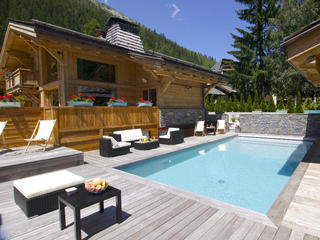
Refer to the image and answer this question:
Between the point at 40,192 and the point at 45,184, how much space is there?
0.16 meters

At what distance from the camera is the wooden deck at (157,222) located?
8.02ft

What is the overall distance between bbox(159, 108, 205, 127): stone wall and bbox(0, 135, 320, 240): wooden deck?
23.1ft

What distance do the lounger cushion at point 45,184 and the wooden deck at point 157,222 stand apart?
1.38 ft

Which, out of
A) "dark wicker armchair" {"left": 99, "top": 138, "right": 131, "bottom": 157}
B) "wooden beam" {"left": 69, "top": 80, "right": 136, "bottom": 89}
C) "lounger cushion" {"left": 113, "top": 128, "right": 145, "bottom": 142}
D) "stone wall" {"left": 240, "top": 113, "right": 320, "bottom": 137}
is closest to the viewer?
"dark wicker armchair" {"left": 99, "top": 138, "right": 131, "bottom": 157}

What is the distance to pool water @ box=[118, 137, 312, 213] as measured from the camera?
462 cm

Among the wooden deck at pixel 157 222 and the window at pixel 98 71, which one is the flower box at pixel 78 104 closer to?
the window at pixel 98 71

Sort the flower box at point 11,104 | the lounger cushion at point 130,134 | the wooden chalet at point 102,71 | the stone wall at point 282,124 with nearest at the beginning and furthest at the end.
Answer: the flower box at point 11,104, the lounger cushion at point 130,134, the wooden chalet at point 102,71, the stone wall at point 282,124

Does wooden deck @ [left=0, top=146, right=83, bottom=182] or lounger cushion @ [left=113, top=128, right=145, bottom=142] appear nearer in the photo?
wooden deck @ [left=0, top=146, right=83, bottom=182]

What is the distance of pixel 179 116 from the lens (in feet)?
37.9

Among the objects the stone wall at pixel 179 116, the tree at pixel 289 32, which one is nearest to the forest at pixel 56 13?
the tree at pixel 289 32

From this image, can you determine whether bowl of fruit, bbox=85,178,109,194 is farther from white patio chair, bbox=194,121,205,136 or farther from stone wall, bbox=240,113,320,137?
stone wall, bbox=240,113,320,137

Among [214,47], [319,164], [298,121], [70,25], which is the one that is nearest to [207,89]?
[298,121]

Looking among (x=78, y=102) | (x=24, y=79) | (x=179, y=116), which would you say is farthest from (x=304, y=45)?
(x=24, y=79)

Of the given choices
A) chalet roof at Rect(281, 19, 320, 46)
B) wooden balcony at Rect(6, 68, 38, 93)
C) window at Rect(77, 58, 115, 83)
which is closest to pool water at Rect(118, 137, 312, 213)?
chalet roof at Rect(281, 19, 320, 46)
